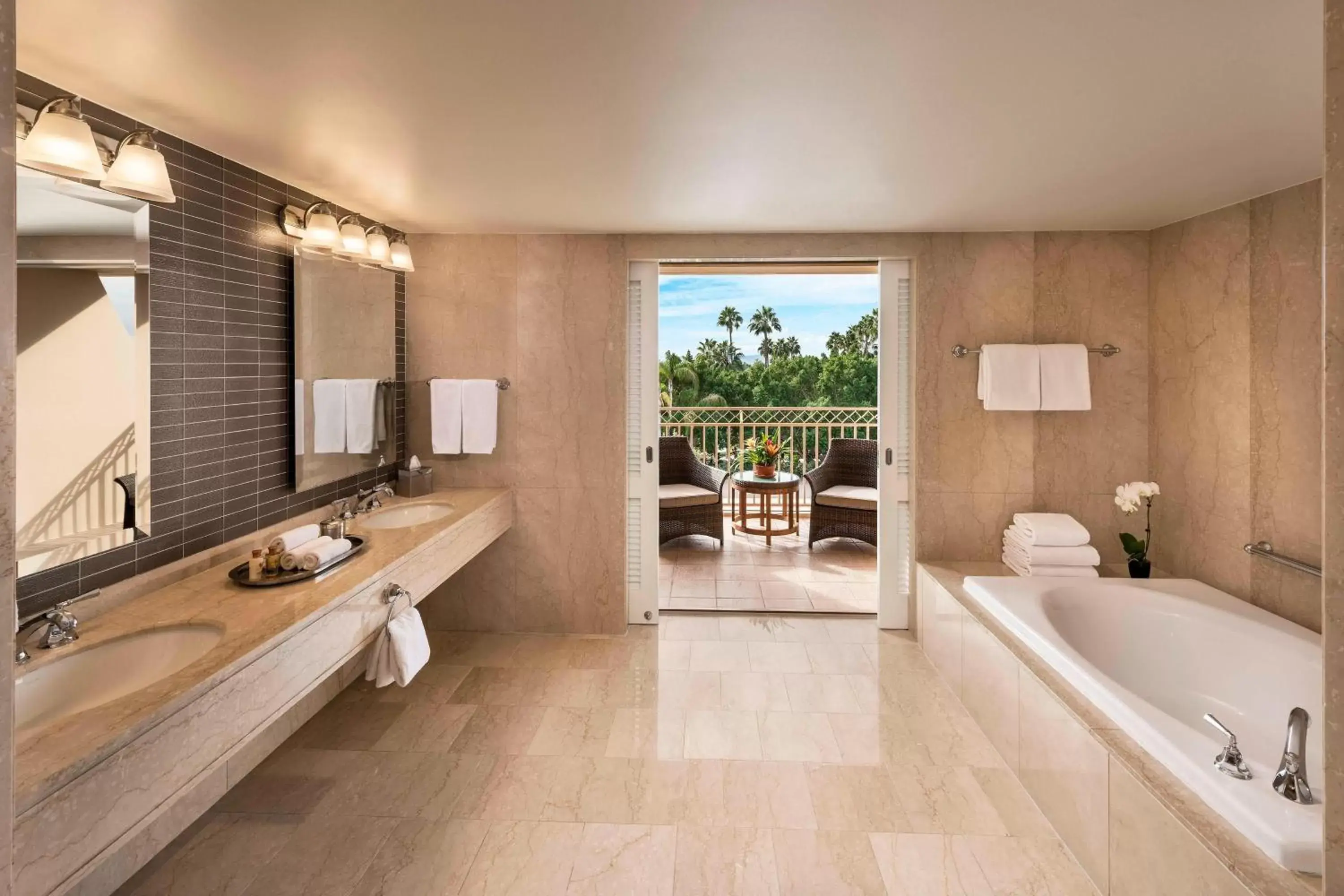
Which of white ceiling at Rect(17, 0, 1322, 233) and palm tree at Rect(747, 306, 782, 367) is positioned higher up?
palm tree at Rect(747, 306, 782, 367)

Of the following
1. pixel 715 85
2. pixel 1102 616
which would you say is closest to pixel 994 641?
pixel 1102 616

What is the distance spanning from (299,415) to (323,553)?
2.81 ft

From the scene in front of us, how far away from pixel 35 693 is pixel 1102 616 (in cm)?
355

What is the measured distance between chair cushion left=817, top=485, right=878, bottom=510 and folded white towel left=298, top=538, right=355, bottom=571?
13.1 ft

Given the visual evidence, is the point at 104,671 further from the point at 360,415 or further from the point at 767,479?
the point at 767,479

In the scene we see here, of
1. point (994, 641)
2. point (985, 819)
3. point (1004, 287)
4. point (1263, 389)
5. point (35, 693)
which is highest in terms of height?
point (1004, 287)

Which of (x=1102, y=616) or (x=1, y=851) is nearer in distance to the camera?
(x=1, y=851)

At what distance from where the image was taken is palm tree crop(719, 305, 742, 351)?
9297 millimetres

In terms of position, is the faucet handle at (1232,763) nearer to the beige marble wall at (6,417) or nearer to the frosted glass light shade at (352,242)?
the beige marble wall at (6,417)

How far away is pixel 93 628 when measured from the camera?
171 cm

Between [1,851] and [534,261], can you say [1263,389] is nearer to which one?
[534,261]

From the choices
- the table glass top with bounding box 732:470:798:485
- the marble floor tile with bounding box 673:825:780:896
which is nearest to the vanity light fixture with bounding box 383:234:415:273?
the marble floor tile with bounding box 673:825:780:896

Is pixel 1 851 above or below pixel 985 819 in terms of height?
above

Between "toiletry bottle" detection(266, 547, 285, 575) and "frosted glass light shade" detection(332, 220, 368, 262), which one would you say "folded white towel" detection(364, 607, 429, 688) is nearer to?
"toiletry bottle" detection(266, 547, 285, 575)
